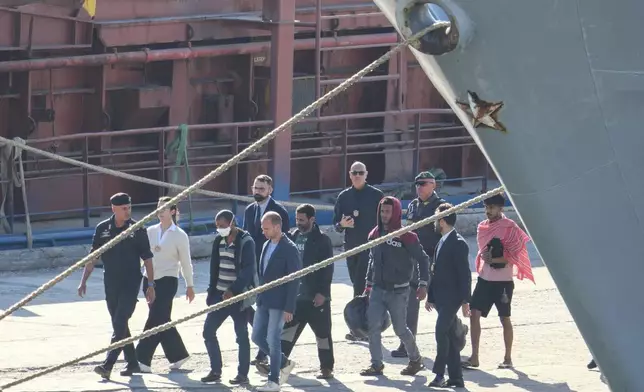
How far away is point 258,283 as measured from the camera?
1112cm

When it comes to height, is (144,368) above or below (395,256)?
below

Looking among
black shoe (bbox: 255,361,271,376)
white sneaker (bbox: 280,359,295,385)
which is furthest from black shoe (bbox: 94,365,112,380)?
white sneaker (bbox: 280,359,295,385)

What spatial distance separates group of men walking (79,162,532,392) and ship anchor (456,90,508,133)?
12.6 feet

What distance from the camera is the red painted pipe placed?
53.7 ft

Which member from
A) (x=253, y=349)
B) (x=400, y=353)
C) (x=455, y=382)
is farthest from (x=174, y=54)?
(x=455, y=382)

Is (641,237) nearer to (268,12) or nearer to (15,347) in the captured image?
(15,347)

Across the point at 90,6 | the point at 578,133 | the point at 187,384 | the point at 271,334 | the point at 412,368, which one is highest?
the point at 90,6

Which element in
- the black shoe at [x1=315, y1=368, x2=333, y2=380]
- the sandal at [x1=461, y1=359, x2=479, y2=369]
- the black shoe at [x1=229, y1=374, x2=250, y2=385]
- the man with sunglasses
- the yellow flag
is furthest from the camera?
the yellow flag

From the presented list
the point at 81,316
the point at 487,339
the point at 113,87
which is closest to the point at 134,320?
the point at 81,316

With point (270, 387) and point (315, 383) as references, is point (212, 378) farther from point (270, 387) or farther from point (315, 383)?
point (315, 383)

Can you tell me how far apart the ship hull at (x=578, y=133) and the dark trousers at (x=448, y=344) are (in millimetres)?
3926

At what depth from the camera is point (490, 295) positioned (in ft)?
38.6

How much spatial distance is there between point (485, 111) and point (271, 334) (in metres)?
4.19

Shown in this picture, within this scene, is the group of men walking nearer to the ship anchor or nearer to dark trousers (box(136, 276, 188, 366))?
dark trousers (box(136, 276, 188, 366))
